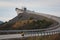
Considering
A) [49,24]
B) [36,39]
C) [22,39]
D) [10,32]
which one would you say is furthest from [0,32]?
[49,24]

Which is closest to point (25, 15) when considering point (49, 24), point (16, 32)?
point (49, 24)

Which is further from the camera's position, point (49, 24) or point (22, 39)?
point (49, 24)

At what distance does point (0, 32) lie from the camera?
131ft

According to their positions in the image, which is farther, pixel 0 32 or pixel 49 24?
pixel 49 24

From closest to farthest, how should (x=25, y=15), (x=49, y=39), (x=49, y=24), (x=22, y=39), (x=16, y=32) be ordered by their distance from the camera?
(x=49, y=39) < (x=22, y=39) < (x=16, y=32) < (x=49, y=24) < (x=25, y=15)

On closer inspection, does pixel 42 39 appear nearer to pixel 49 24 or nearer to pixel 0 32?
pixel 0 32

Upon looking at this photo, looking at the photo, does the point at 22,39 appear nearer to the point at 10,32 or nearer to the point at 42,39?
the point at 42,39

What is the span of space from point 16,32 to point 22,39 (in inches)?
482

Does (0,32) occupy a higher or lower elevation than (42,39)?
lower

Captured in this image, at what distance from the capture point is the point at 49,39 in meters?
26.8

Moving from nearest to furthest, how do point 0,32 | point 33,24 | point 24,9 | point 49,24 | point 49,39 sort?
point 49,39, point 0,32, point 33,24, point 49,24, point 24,9

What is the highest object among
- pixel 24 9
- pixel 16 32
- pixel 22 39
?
pixel 22 39

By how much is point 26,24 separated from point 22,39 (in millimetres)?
34545

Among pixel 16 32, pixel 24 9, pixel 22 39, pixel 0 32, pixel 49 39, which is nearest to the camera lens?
pixel 49 39
